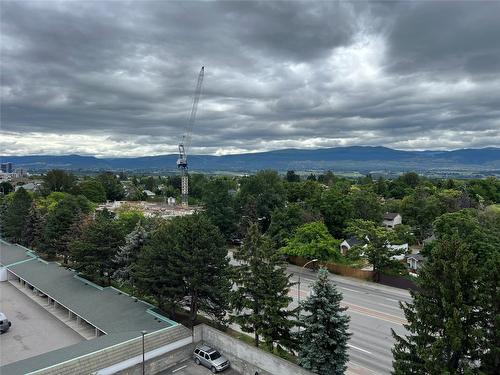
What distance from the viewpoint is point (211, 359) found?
22531mm

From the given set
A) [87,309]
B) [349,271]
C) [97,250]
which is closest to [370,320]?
[349,271]

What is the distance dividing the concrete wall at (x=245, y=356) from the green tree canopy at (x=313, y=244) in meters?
19.9

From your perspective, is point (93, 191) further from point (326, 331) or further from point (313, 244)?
point (326, 331)

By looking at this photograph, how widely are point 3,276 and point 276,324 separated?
37.6 metres

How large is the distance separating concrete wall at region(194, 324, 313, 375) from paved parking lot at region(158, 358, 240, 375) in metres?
Result: 0.57

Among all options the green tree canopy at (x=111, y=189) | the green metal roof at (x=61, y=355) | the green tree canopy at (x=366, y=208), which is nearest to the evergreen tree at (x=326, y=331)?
the green metal roof at (x=61, y=355)

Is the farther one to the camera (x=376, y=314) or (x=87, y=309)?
(x=376, y=314)

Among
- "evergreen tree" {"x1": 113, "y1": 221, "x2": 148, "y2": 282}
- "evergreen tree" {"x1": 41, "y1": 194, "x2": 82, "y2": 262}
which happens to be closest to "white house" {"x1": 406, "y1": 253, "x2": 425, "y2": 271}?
"evergreen tree" {"x1": 113, "y1": 221, "x2": 148, "y2": 282}

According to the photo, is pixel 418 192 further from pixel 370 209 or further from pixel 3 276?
pixel 3 276

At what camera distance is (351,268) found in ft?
139

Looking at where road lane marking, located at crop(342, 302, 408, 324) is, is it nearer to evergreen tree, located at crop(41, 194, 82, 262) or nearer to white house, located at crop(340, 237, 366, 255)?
white house, located at crop(340, 237, 366, 255)

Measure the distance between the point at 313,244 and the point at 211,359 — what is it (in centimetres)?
2248

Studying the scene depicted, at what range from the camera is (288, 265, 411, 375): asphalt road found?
22.8 meters

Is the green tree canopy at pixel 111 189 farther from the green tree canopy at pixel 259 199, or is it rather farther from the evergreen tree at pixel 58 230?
the evergreen tree at pixel 58 230
